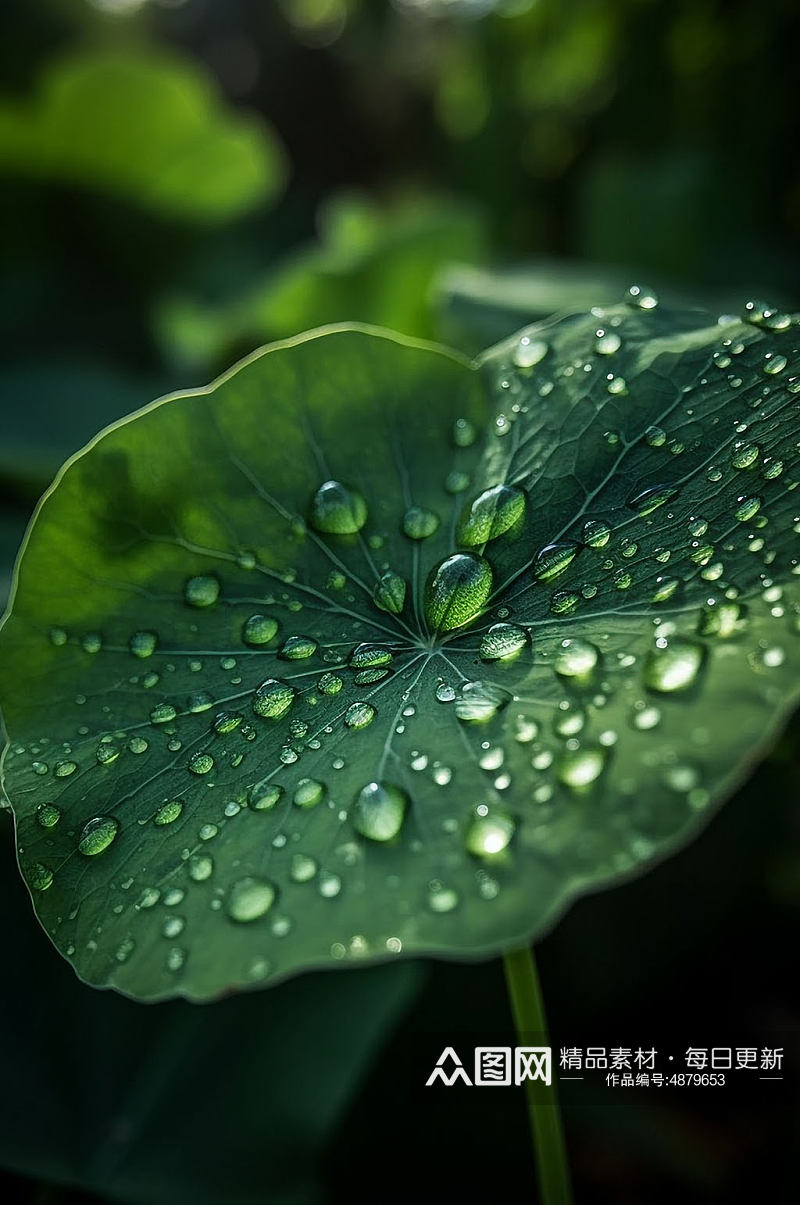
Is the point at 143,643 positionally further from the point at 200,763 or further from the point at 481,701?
the point at 481,701

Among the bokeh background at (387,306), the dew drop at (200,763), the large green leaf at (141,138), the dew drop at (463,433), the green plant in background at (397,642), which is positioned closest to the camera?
the green plant in background at (397,642)

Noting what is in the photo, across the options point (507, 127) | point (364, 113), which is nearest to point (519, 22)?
point (507, 127)

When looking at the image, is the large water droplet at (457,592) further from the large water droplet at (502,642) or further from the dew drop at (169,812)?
the dew drop at (169,812)

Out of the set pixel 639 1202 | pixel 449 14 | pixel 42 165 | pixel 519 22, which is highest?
pixel 449 14

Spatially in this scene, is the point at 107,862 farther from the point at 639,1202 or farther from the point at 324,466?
the point at 639,1202

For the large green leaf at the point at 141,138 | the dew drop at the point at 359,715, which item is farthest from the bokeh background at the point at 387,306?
the dew drop at the point at 359,715

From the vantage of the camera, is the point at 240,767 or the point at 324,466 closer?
the point at 240,767
